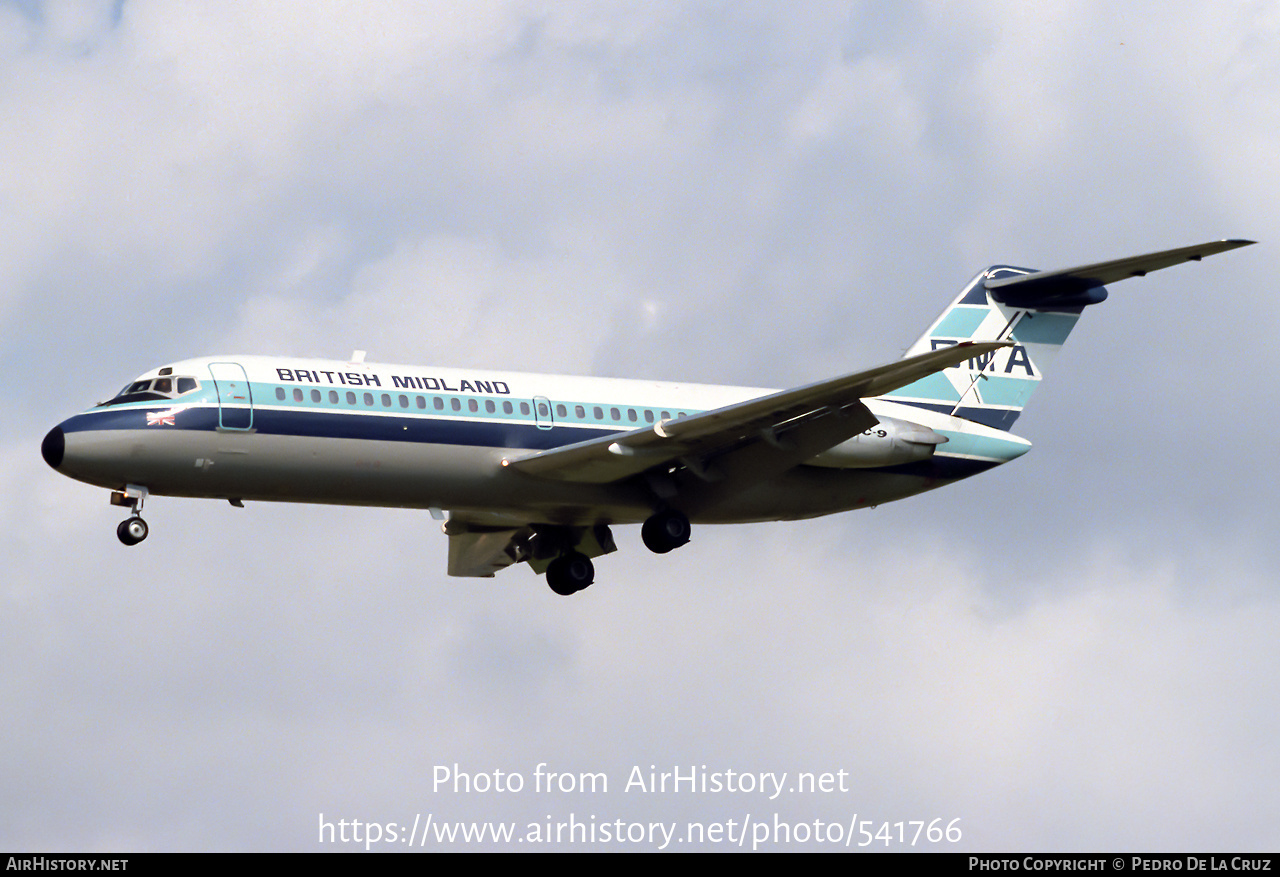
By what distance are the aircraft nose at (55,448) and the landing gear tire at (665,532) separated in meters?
10.8

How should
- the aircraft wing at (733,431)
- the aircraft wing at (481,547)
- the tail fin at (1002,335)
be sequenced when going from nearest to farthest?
1. the aircraft wing at (733,431)
2. the aircraft wing at (481,547)
3. the tail fin at (1002,335)

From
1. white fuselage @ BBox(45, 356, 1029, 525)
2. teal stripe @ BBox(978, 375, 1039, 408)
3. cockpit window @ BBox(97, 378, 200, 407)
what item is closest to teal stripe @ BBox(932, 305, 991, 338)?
teal stripe @ BBox(978, 375, 1039, 408)

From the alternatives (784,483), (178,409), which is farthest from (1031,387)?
(178,409)

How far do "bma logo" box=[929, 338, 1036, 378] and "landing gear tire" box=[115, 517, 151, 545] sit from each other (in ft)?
55.4

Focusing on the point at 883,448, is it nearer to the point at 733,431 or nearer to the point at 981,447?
the point at 981,447

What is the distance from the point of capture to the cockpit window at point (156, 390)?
33.7 m

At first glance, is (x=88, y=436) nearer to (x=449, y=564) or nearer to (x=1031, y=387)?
(x=449, y=564)

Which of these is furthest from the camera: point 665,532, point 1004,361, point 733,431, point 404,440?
point 1004,361

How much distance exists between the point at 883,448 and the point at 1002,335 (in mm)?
5348

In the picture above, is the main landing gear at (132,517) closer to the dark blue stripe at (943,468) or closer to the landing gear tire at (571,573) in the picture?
the landing gear tire at (571,573)

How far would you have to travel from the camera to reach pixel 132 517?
3347 centimetres

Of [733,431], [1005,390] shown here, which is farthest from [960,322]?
[733,431]

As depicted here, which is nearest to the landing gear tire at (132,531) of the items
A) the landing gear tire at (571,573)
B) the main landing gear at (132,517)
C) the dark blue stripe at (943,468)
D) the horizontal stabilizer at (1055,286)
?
the main landing gear at (132,517)
